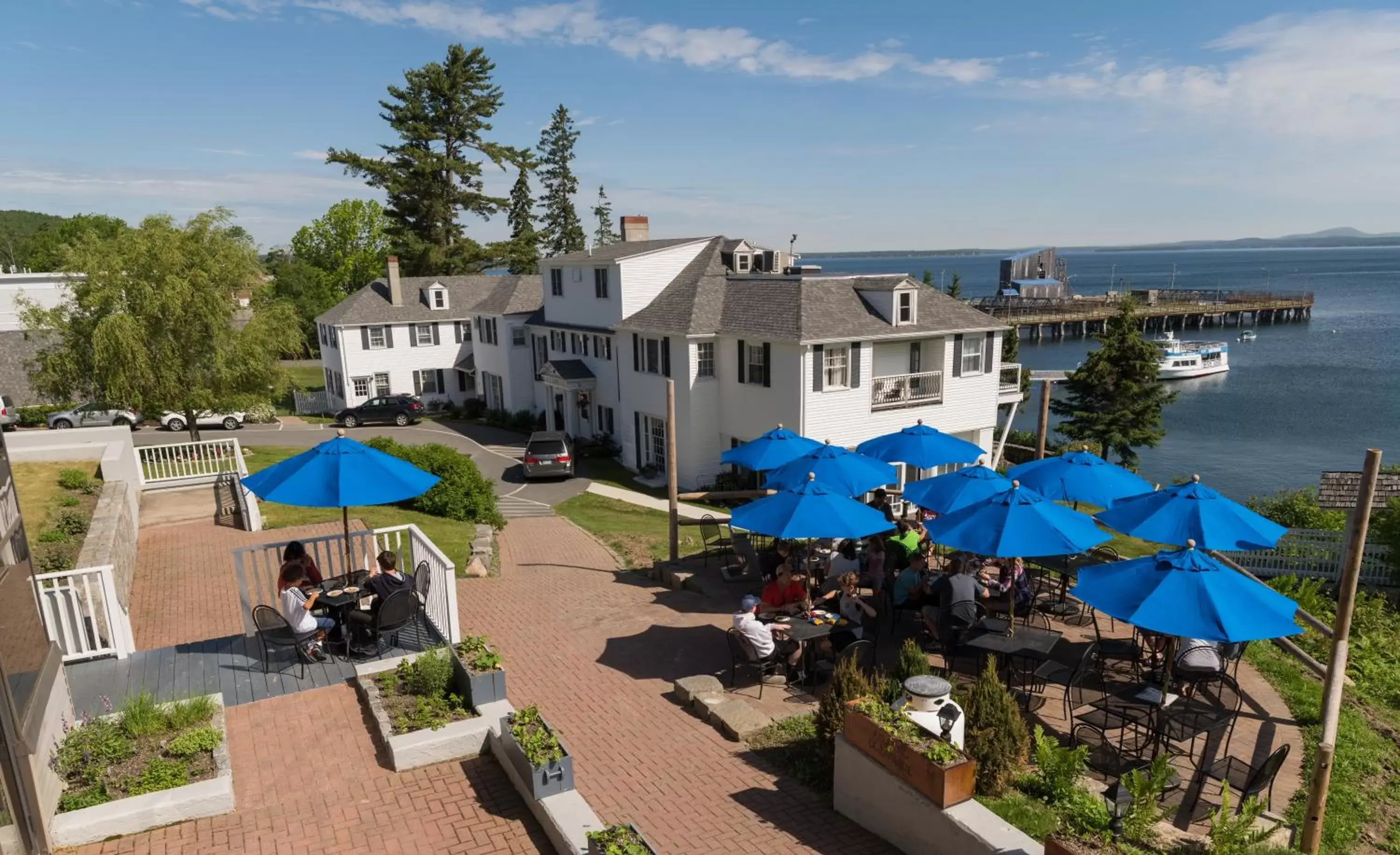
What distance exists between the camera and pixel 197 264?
2384 centimetres

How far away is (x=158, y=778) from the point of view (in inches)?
283

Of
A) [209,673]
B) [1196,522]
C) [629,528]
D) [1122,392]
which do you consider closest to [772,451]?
[1196,522]

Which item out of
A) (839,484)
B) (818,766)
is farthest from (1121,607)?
(839,484)

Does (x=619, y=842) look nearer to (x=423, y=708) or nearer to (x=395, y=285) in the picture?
(x=423, y=708)

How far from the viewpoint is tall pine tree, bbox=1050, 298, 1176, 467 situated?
35719mm

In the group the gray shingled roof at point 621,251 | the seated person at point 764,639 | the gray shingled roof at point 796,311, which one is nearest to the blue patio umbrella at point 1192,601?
the seated person at point 764,639

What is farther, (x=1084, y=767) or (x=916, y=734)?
(x=1084, y=767)

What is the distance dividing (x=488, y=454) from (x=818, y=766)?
96.4 feet

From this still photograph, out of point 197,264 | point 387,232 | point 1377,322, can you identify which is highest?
point 387,232

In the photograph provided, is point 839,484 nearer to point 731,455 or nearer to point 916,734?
point 731,455

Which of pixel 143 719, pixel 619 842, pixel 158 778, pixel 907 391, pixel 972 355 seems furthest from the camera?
pixel 972 355

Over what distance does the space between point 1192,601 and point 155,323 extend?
2672 cm

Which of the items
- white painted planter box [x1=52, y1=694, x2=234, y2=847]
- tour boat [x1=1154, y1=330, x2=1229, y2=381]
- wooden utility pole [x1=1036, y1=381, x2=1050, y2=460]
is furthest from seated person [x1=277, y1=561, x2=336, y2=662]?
tour boat [x1=1154, y1=330, x2=1229, y2=381]

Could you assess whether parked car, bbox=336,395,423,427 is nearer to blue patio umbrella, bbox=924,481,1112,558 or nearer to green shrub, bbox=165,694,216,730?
green shrub, bbox=165,694,216,730
